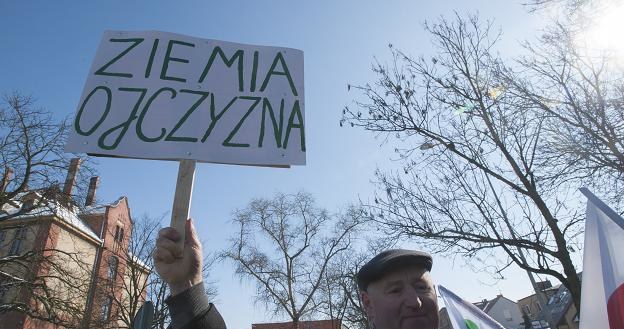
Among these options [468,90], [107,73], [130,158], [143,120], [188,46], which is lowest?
[130,158]

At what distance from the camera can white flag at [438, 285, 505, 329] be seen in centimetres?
452

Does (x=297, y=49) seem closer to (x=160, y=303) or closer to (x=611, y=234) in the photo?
(x=611, y=234)

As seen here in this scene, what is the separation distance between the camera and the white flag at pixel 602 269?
1.87m

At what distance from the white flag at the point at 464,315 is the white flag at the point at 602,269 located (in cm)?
266

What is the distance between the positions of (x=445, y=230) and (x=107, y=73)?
24.9 ft

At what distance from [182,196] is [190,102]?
0.55 metres

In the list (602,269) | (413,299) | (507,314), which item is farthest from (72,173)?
(507,314)

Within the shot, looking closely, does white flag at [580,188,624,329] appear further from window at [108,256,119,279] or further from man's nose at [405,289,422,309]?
window at [108,256,119,279]

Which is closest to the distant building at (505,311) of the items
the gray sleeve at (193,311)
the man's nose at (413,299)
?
the man's nose at (413,299)

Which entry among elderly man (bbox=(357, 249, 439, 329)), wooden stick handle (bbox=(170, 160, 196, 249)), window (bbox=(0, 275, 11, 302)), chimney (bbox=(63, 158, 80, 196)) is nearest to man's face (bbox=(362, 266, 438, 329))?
elderly man (bbox=(357, 249, 439, 329))

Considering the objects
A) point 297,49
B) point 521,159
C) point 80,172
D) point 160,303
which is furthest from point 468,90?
point 160,303

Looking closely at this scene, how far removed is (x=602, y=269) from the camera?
196cm

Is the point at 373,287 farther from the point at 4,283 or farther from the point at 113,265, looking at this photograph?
the point at 113,265

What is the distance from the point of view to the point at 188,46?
230cm
